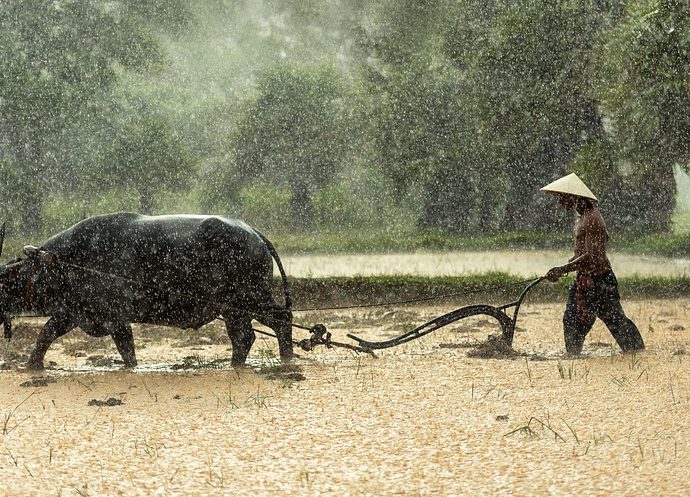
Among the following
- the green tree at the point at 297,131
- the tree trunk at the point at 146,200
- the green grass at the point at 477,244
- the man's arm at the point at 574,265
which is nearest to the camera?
the man's arm at the point at 574,265

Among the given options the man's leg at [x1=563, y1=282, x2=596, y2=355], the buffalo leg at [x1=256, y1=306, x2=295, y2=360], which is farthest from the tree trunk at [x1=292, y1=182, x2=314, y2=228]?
the man's leg at [x1=563, y1=282, x2=596, y2=355]

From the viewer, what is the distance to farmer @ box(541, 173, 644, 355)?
10.7 m

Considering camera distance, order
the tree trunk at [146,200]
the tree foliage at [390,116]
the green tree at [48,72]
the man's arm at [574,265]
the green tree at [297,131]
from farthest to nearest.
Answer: the tree trunk at [146,200] → the green tree at [297,131] → the green tree at [48,72] → the tree foliage at [390,116] → the man's arm at [574,265]

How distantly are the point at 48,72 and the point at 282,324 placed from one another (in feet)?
106

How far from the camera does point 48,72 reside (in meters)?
39.9

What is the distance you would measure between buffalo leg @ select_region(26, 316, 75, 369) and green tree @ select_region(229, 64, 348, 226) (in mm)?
33535

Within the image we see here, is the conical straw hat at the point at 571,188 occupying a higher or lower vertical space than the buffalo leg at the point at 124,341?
→ higher

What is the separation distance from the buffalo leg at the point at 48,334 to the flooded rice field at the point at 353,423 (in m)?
0.29

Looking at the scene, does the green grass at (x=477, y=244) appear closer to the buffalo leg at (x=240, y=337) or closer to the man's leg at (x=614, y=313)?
the man's leg at (x=614, y=313)

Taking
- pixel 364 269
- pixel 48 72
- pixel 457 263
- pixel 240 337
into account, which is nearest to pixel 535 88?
pixel 457 263

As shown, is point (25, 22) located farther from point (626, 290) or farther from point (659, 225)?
point (626, 290)

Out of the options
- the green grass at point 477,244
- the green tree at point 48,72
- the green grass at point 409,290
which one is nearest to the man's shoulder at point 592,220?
the green grass at point 409,290

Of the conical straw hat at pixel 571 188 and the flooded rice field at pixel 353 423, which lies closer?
the flooded rice field at pixel 353 423

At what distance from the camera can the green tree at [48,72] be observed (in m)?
37.5
